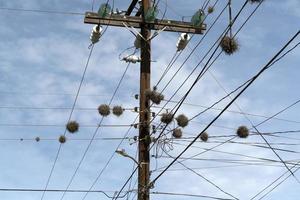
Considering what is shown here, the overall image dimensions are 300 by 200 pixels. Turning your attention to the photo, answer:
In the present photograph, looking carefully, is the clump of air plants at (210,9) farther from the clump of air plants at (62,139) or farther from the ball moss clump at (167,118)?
the clump of air plants at (62,139)

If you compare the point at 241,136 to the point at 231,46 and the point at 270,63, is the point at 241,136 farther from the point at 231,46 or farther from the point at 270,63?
the point at 270,63

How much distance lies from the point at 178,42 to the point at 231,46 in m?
5.22

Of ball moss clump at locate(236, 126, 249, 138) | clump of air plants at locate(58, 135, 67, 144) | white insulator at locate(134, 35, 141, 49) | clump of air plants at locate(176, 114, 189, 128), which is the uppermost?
white insulator at locate(134, 35, 141, 49)

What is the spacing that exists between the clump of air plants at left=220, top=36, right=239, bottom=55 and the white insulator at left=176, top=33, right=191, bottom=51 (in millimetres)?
4877

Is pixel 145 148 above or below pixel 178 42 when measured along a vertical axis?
below

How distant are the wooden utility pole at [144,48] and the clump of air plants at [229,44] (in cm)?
538

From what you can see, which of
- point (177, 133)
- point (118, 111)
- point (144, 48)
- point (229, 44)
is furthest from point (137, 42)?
point (229, 44)

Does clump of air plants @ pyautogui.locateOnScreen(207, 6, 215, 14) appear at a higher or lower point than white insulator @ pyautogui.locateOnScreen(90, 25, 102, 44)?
lower

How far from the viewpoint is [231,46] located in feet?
41.7

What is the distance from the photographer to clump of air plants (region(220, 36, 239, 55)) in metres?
12.7

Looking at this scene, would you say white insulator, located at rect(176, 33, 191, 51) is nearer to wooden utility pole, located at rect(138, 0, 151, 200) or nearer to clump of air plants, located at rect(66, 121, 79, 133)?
wooden utility pole, located at rect(138, 0, 151, 200)

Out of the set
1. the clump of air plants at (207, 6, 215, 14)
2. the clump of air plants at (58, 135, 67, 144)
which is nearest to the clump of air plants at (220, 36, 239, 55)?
the clump of air plants at (207, 6, 215, 14)

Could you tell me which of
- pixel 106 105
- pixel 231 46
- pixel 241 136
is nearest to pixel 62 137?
pixel 106 105

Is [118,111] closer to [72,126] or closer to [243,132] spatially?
[72,126]
